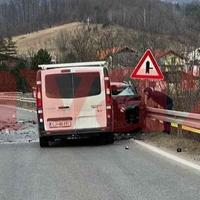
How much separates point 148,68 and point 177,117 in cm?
265

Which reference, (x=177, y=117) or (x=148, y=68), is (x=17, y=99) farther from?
(x=177, y=117)

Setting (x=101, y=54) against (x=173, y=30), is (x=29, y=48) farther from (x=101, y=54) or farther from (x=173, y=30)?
(x=173, y=30)

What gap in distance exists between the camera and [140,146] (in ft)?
44.7

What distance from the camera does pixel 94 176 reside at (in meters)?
9.27

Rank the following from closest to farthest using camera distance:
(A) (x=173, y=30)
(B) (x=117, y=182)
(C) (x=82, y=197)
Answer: (C) (x=82, y=197) → (B) (x=117, y=182) → (A) (x=173, y=30)

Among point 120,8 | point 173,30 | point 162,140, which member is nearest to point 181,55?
point 162,140

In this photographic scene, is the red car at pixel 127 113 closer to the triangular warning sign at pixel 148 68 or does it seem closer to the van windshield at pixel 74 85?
the triangular warning sign at pixel 148 68

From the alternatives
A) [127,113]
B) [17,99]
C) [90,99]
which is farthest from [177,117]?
[17,99]

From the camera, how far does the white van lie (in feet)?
46.8

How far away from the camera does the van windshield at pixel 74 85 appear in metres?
14.3

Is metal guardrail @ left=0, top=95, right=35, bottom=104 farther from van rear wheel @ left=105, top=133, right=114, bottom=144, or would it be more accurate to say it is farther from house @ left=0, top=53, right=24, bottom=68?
house @ left=0, top=53, right=24, bottom=68

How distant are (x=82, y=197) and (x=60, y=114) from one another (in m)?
6.84

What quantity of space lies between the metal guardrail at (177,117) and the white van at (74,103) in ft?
4.85

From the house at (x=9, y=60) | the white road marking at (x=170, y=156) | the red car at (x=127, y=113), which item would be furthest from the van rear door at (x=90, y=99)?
the house at (x=9, y=60)
